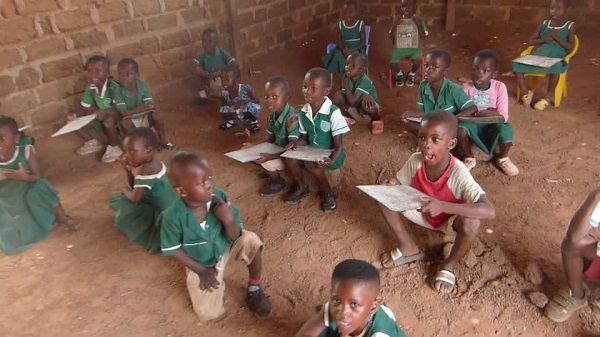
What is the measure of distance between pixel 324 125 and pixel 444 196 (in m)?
1.03

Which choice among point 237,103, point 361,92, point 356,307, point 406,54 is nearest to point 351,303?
point 356,307

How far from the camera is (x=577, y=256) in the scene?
2.28 meters

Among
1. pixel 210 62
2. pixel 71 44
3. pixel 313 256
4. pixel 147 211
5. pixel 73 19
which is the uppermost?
pixel 73 19

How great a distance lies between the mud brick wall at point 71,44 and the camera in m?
4.25

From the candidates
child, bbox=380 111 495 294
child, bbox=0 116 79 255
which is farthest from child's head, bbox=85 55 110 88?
child, bbox=380 111 495 294

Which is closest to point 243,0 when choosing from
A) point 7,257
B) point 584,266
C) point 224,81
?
point 224,81

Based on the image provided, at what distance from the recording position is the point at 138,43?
5125mm

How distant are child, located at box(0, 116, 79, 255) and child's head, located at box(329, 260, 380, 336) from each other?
88.5 inches

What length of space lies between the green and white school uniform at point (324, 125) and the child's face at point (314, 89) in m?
0.05

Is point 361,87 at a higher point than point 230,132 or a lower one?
higher

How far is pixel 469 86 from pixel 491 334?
6.83 ft

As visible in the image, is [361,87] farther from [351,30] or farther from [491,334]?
[491,334]

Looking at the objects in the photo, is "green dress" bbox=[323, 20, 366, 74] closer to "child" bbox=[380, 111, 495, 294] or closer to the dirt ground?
the dirt ground

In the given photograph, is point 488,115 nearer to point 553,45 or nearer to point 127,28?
point 553,45
